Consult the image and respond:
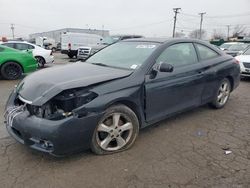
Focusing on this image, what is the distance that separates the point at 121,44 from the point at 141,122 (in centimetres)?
169

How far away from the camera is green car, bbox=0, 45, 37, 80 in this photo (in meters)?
8.87

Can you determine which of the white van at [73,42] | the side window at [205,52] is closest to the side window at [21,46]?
the white van at [73,42]

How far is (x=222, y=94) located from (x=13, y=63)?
711 cm

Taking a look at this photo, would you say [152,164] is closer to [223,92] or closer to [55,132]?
[55,132]

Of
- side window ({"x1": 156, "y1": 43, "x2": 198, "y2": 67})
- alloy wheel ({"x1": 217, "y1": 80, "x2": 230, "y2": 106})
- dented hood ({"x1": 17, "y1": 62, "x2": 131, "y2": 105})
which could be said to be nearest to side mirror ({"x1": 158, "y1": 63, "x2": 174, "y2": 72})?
side window ({"x1": 156, "y1": 43, "x2": 198, "y2": 67})

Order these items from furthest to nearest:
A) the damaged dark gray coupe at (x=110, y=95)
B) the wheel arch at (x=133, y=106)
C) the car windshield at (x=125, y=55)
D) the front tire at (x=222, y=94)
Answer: the front tire at (x=222, y=94) < the car windshield at (x=125, y=55) < the wheel arch at (x=133, y=106) < the damaged dark gray coupe at (x=110, y=95)

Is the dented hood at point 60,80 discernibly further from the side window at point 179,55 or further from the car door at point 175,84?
the side window at point 179,55

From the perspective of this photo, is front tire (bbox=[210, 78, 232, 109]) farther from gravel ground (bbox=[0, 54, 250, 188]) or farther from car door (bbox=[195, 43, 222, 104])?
gravel ground (bbox=[0, 54, 250, 188])

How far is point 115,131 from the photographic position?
10.9ft

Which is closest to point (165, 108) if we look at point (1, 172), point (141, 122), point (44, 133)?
point (141, 122)

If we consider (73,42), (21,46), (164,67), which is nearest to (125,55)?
(164,67)

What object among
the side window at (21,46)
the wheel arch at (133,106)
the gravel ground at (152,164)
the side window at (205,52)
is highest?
the side window at (205,52)

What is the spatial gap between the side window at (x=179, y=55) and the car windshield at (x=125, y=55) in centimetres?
22

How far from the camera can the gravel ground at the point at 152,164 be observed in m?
2.76
